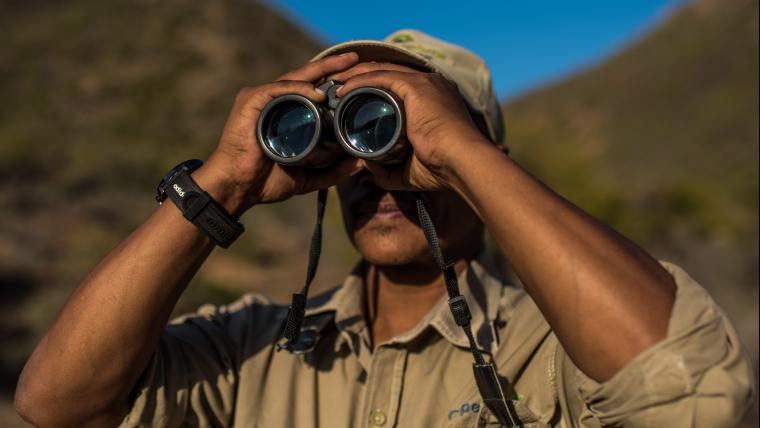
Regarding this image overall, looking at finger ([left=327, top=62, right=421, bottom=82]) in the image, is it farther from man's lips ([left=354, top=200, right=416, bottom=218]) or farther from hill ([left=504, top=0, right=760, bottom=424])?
hill ([left=504, top=0, right=760, bottom=424])

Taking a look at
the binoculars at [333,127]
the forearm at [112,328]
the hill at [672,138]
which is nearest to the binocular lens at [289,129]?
the binoculars at [333,127]

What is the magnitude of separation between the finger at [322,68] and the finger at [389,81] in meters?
0.13

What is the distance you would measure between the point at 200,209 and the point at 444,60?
1008 mm

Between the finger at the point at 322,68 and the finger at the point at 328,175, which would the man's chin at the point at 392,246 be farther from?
the finger at the point at 322,68

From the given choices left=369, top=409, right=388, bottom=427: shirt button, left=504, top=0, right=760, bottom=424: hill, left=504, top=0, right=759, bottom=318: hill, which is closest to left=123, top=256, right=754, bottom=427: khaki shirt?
left=369, top=409, right=388, bottom=427: shirt button

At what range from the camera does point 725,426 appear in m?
1.43

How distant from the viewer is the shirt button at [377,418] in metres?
1.99

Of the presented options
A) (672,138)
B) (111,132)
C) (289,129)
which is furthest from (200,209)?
(672,138)

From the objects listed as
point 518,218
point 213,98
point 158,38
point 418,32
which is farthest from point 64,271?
point 158,38

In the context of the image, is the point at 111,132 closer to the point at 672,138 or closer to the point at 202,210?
the point at 672,138

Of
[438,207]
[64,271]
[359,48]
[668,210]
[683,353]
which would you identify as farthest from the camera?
[668,210]

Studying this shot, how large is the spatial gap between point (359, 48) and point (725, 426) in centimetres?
133

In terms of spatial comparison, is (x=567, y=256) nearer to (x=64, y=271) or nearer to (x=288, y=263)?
(x=64, y=271)

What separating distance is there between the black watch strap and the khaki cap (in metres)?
0.52
